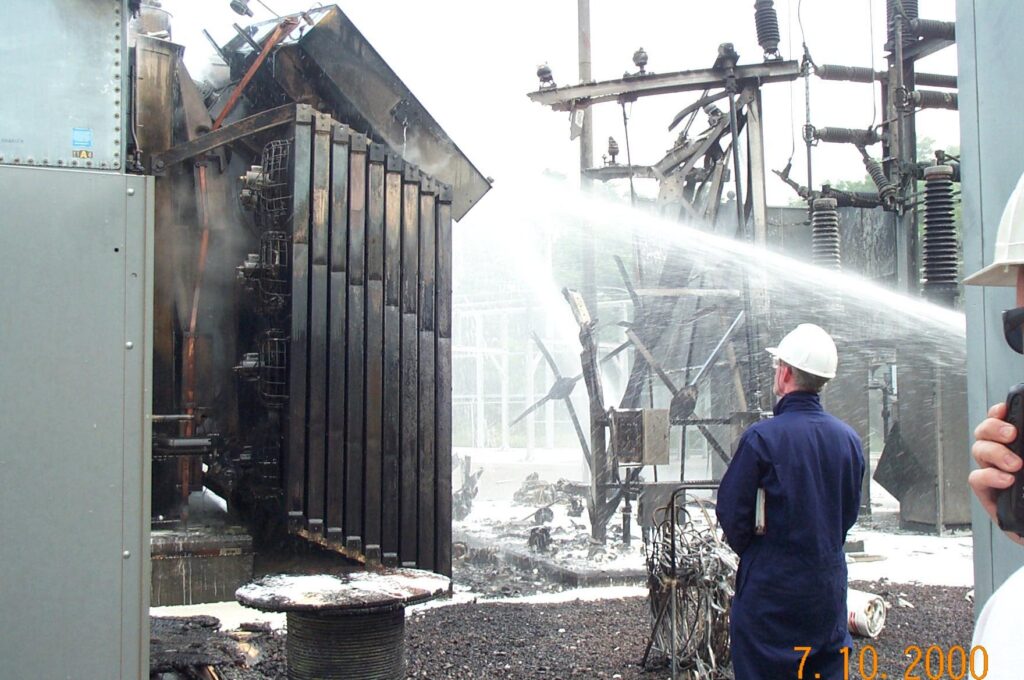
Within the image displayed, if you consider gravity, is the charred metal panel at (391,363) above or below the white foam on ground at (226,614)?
above

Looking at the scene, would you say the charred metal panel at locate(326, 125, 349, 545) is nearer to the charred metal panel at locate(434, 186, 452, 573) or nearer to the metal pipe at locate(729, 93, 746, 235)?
the charred metal panel at locate(434, 186, 452, 573)

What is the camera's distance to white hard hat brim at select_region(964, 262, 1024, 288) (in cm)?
189

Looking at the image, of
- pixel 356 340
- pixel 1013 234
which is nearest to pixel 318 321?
pixel 356 340

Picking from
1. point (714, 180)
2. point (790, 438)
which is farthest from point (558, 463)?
point (790, 438)

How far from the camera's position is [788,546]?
3.64 metres

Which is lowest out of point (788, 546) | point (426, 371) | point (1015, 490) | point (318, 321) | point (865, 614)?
point (865, 614)

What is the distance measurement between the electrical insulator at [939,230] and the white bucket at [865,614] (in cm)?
569

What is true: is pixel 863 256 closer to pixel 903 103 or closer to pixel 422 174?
pixel 903 103

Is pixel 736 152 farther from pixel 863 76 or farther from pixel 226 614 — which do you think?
pixel 226 614

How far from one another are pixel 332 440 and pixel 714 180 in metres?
6.47

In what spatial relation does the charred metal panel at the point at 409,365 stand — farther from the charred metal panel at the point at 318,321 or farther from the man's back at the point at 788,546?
the man's back at the point at 788,546

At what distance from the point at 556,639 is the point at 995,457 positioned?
525cm

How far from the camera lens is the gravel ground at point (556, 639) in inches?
225
